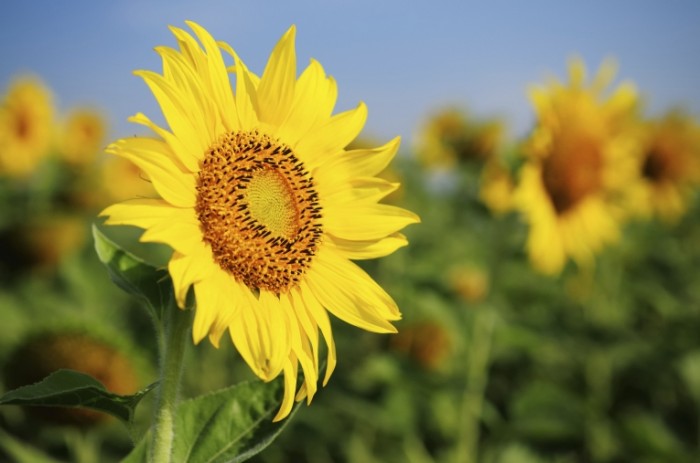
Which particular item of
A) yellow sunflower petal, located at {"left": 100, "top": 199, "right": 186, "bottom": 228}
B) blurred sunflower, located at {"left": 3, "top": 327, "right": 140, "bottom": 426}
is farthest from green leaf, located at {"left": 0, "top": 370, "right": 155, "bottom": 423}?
blurred sunflower, located at {"left": 3, "top": 327, "right": 140, "bottom": 426}

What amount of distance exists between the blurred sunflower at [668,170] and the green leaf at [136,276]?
5.57m

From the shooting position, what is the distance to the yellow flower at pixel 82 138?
6949mm

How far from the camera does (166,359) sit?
52.6 inches

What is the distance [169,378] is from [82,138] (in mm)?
6564

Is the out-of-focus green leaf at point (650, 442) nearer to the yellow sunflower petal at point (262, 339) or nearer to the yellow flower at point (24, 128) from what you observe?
the yellow sunflower petal at point (262, 339)

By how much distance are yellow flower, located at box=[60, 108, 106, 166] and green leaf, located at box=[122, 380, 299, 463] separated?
5.80 metres

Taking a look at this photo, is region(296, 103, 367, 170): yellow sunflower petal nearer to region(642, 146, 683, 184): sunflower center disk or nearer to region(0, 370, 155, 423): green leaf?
region(0, 370, 155, 423): green leaf

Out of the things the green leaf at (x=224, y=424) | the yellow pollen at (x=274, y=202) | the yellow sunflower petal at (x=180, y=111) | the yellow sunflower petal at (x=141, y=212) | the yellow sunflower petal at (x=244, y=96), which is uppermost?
the yellow sunflower petal at (x=244, y=96)

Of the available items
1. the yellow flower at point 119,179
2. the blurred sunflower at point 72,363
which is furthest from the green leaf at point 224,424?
the yellow flower at point 119,179

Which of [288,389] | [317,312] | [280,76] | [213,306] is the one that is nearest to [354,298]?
[317,312]

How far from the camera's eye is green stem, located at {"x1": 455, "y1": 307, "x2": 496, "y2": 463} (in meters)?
3.58

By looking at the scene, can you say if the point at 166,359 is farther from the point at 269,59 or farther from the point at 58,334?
the point at 58,334

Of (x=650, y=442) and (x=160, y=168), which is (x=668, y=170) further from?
(x=160, y=168)

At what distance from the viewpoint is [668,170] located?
21.6 ft
